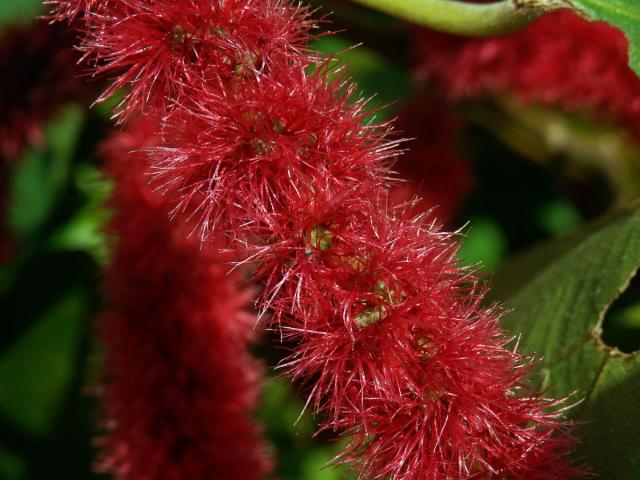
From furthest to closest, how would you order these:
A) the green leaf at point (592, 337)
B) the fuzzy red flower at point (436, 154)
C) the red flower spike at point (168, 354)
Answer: the fuzzy red flower at point (436, 154) → the red flower spike at point (168, 354) → the green leaf at point (592, 337)

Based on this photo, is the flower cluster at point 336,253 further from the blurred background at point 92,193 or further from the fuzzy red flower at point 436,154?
the fuzzy red flower at point 436,154

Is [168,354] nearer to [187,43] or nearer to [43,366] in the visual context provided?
[187,43]

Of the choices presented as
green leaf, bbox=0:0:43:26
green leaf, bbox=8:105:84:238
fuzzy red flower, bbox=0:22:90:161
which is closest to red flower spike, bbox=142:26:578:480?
fuzzy red flower, bbox=0:22:90:161

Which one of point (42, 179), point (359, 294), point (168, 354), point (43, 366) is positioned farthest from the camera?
point (42, 179)

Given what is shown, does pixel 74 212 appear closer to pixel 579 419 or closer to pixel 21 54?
pixel 21 54

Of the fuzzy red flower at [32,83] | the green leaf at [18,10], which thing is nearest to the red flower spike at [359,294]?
the fuzzy red flower at [32,83]

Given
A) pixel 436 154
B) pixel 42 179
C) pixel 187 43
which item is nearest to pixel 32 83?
pixel 42 179

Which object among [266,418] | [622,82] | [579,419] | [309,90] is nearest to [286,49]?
[309,90]
